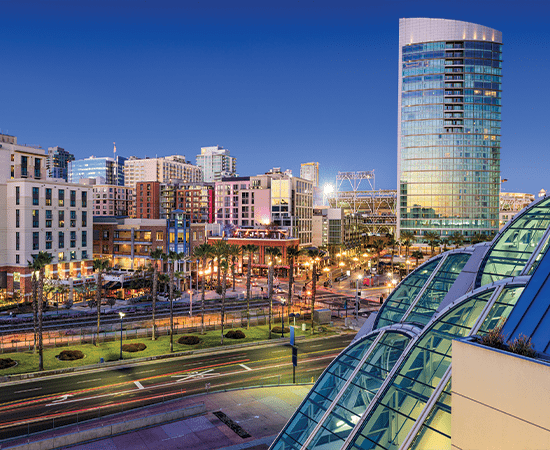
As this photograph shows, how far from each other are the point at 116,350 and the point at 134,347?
2360 millimetres

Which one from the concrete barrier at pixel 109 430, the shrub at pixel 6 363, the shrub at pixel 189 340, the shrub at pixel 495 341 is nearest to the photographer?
the shrub at pixel 495 341

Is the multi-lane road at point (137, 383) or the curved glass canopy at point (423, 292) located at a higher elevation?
the curved glass canopy at point (423, 292)

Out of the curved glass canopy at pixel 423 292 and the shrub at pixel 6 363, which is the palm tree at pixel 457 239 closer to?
the curved glass canopy at pixel 423 292

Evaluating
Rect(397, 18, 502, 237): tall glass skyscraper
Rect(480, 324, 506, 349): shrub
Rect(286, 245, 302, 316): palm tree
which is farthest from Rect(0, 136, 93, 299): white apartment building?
Rect(397, 18, 502, 237): tall glass skyscraper

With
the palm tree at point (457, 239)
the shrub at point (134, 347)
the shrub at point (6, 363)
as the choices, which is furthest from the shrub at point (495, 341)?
the palm tree at point (457, 239)

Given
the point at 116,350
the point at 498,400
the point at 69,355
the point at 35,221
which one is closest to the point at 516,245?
the point at 498,400

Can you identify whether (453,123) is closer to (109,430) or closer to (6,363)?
(6,363)

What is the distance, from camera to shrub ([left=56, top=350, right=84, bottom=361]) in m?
51.3

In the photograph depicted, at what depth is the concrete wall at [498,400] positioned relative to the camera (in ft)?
38.9

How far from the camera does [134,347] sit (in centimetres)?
5572

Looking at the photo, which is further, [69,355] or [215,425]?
[69,355]

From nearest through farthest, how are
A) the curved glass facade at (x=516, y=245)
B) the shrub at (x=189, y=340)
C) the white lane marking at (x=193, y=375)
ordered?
1. the curved glass facade at (x=516, y=245)
2. the white lane marking at (x=193, y=375)
3. the shrub at (x=189, y=340)

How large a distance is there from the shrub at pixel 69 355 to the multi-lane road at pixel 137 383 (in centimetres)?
488

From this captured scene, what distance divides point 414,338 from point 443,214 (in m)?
161
